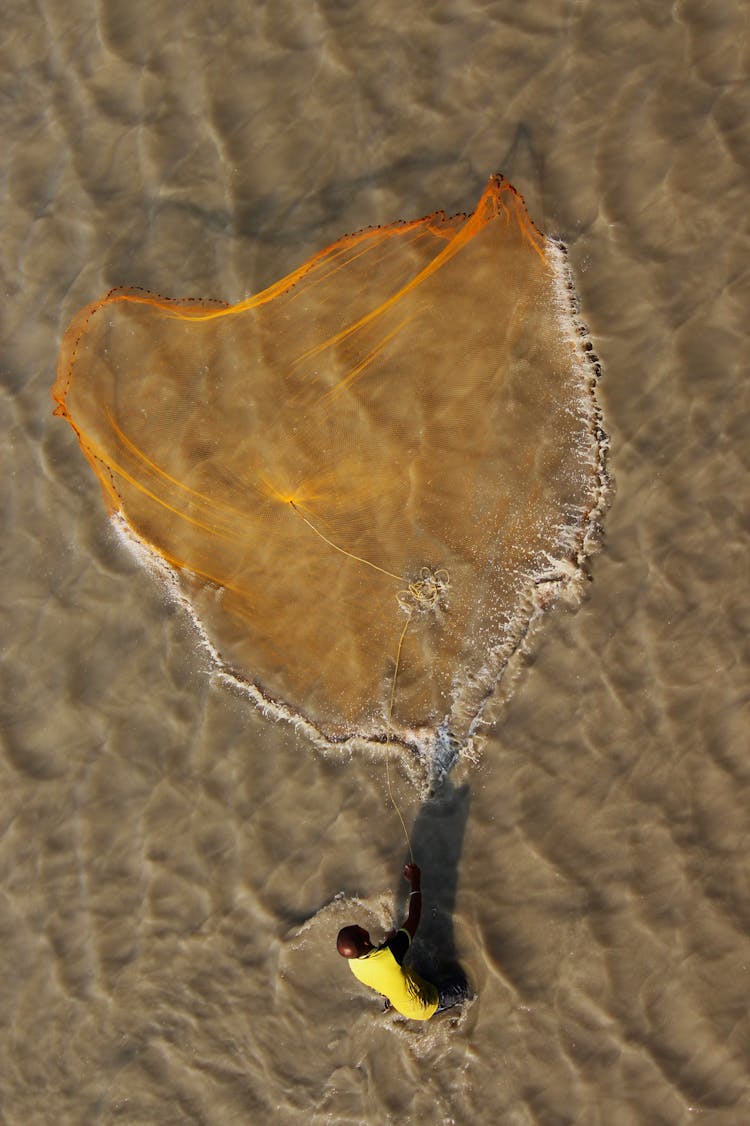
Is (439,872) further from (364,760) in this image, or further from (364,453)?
(364,453)

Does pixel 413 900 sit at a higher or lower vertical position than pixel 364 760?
lower

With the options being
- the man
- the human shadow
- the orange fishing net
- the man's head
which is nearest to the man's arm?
the man

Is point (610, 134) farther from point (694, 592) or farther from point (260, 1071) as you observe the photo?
point (260, 1071)

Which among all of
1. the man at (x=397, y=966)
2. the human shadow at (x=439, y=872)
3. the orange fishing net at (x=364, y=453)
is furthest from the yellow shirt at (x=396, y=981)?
the orange fishing net at (x=364, y=453)

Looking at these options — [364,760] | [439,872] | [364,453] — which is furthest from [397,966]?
[364,453]

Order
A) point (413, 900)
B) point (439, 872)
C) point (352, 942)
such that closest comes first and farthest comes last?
1. point (352, 942)
2. point (413, 900)
3. point (439, 872)

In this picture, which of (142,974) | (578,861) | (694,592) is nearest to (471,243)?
(694,592)

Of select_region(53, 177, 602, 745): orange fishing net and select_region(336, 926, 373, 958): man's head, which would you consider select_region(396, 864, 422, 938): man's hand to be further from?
select_region(53, 177, 602, 745): orange fishing net

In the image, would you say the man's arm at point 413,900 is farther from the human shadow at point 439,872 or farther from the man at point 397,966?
the human shadow at point 439,872
